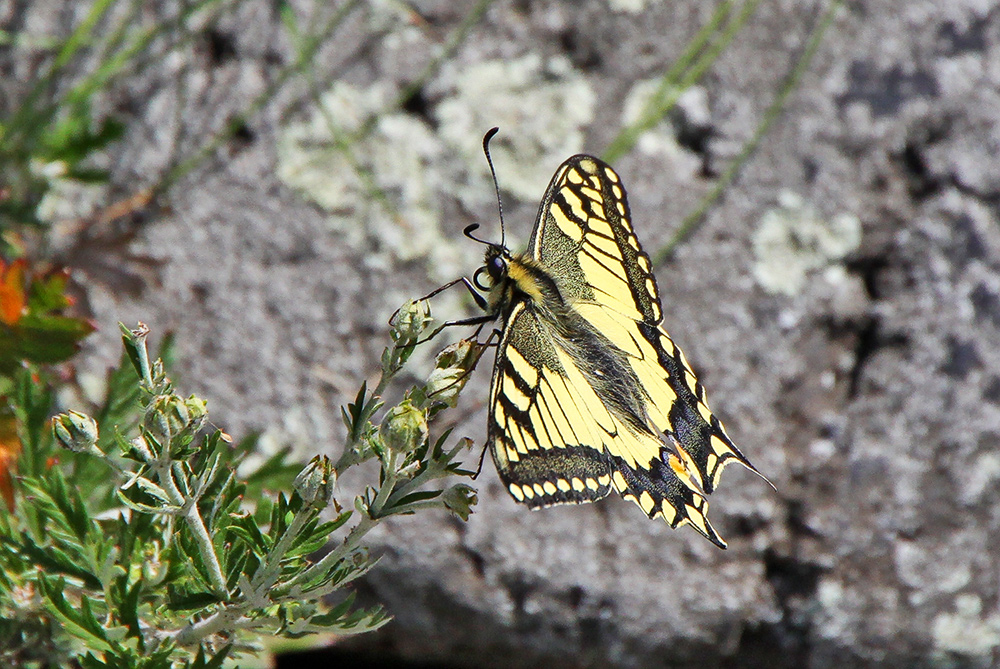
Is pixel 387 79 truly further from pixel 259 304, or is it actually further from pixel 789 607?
pixel 789 607

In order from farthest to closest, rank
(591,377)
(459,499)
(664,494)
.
Answer: (591,377), (664,494), (459,499)

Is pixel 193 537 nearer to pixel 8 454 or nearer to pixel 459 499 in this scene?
pixel 459 499

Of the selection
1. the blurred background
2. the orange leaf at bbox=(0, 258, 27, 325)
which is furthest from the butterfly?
the orange leaf at bbox=(0, 258, 27, 325)

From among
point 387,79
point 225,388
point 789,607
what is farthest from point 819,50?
point 225,388

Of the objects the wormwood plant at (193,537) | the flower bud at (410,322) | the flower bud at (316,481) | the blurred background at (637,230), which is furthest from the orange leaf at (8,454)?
the flower bud at (410,322)

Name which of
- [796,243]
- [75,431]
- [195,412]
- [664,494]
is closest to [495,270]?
[664,494]

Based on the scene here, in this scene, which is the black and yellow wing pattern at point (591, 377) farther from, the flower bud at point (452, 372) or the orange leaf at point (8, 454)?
the orange leaf at point (8, 454)
